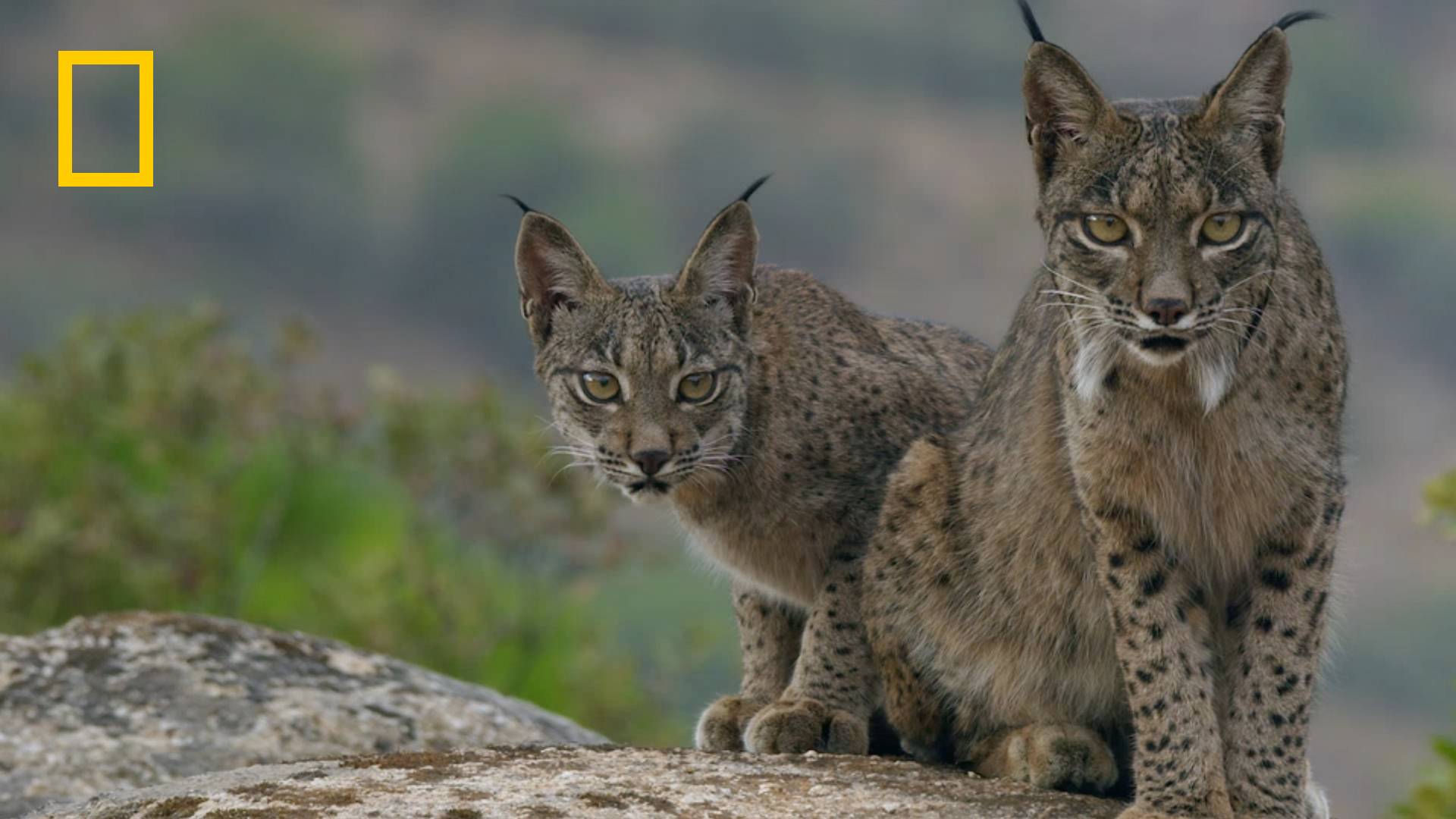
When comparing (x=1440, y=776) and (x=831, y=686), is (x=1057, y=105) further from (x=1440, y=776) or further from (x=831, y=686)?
(x=1440, y=776)

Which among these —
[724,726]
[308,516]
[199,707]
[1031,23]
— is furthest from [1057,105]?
[308,516]

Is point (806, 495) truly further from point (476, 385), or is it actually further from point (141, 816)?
point (476, 385)

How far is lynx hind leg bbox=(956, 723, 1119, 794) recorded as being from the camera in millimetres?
7129

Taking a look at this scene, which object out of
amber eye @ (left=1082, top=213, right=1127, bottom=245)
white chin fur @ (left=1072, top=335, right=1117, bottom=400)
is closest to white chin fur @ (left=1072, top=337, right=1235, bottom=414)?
white chin fur @ (left=1072, top=335, right=1117, bottom=400)

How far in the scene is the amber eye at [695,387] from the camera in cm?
838

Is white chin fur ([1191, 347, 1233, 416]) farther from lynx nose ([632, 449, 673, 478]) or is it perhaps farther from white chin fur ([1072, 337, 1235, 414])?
lynx nose ([632, 449, 673, 478])

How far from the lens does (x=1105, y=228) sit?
246 inches

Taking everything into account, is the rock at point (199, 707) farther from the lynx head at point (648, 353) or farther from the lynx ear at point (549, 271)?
the lynx ear at point (549, 271)

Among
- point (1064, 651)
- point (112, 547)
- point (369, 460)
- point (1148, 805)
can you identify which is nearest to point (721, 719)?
point (1064, 651)

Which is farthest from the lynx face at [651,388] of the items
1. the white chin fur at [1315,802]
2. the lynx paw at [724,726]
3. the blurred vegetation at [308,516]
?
the blurred vegetation at [308,516]

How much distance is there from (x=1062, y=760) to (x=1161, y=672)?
0.65 metres

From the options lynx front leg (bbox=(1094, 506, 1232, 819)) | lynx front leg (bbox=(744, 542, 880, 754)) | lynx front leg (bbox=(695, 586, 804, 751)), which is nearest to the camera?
lynx front leg (bbox=(1094, 506, 1232, 819))

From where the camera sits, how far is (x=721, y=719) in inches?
334

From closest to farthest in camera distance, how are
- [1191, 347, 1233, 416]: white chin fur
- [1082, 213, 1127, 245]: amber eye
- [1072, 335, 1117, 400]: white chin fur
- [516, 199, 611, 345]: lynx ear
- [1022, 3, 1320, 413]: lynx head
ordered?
[1022, 3, 1320, 413]: lynx head < [1082, 213, 1127, 245]: amber eye < [1191, 347, 1233, 416]: white chin fur < [1072, 335, 1117, 400]: white chin fur < [516, 199, 611, 345]: lynx ear
